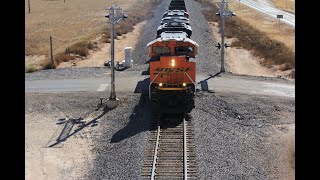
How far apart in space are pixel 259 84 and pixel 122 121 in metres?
10.6

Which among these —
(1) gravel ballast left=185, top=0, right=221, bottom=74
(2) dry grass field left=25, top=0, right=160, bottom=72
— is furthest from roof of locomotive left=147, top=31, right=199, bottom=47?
(2) dry grass field left=25, top=0, right=160, bottom=72

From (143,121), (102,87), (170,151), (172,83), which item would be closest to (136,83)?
(102,87)

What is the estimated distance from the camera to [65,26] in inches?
2452

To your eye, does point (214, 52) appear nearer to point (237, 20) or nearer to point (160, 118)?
point (160, 118)

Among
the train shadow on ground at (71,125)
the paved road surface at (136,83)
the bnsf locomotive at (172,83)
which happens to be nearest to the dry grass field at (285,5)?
the paved road surface at (136,83)

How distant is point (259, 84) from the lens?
2747 centimetres

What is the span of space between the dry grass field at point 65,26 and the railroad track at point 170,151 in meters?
16.8

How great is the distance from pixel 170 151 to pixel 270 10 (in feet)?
230

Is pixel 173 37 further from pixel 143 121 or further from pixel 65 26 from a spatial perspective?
pixel 65 26

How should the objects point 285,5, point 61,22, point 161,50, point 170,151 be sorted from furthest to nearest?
point 285,5
point 61,22
point 161,50
point 170,151

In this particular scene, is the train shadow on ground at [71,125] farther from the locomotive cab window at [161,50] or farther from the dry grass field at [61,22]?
the dry grass field at [61,22]

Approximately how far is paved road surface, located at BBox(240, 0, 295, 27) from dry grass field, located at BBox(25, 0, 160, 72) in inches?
787

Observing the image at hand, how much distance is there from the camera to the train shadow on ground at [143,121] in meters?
19.1
